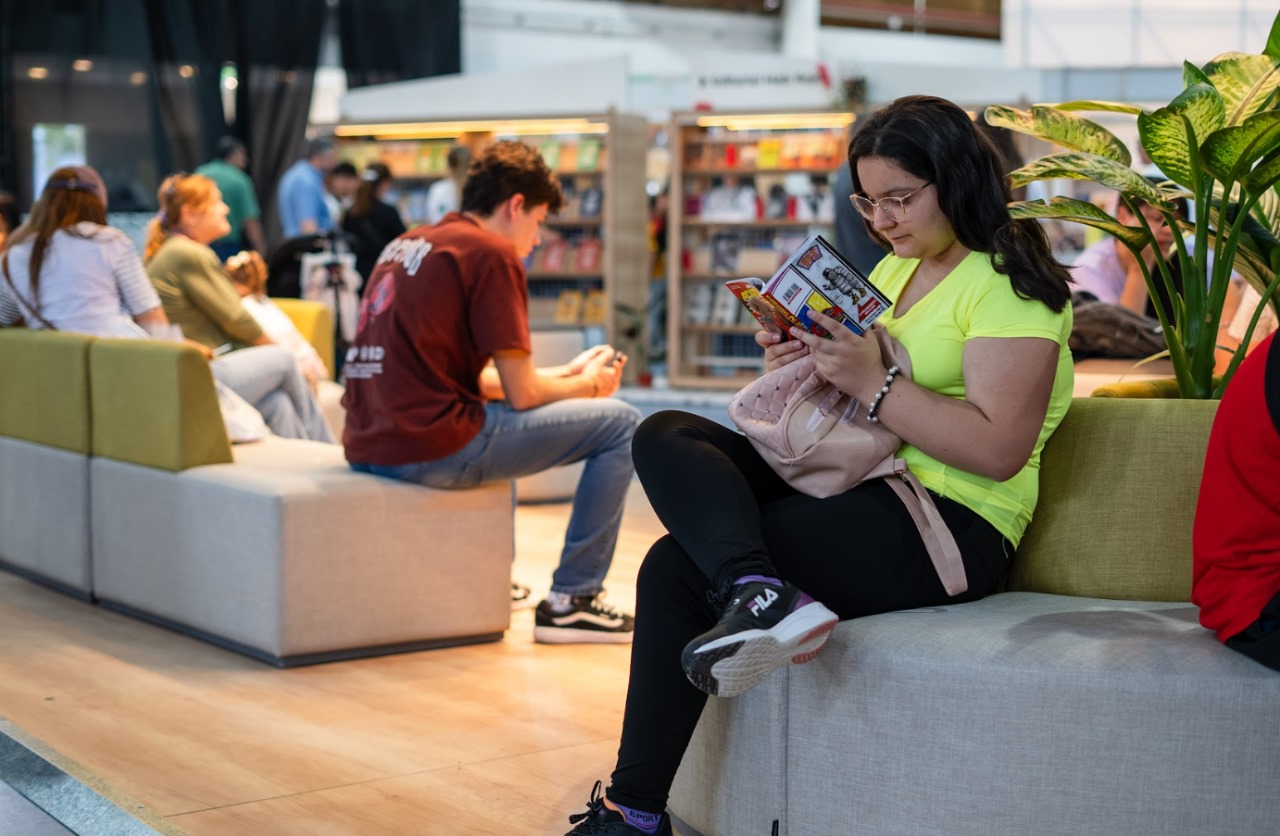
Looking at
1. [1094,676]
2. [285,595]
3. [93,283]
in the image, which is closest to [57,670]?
[285,595]

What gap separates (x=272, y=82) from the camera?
39.7ft

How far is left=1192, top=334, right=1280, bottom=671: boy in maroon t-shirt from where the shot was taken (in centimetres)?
190

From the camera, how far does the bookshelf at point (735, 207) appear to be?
9.55 metres

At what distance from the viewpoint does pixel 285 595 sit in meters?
3.53

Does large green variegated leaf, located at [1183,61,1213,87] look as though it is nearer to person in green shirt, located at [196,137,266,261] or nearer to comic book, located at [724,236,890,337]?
comic book, located at [724,236,890,337]

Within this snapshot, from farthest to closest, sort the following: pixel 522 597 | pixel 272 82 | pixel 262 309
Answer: pixel 272 82 < pixel 262 309 < pixel 522 597

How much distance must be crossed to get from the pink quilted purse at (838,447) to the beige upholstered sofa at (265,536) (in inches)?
61.5

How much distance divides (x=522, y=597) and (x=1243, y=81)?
2.49 m

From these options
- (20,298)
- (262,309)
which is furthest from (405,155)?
(20,298)

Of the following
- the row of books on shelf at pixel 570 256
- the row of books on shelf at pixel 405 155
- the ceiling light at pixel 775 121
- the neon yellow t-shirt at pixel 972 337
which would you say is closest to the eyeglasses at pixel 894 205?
the neon yellow t-shirt at pixel 972 337

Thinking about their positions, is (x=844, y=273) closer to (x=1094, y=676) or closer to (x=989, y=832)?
(x=1094, y=676)

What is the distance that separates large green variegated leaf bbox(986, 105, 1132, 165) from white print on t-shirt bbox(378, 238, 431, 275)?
1502 mm

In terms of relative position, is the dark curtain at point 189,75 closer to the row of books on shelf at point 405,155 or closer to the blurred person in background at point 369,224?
the row of books on shelf at point 405,155

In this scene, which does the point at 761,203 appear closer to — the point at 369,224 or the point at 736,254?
the point at 736,254
